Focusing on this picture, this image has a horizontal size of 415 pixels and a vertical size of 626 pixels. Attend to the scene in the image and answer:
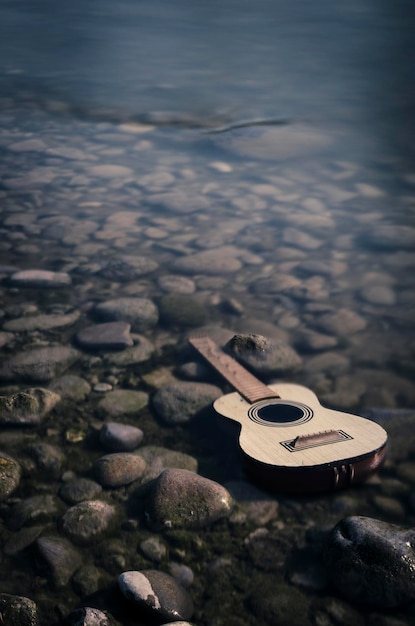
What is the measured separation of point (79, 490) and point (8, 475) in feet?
0.94

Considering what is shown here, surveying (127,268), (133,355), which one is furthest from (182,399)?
(127,268)

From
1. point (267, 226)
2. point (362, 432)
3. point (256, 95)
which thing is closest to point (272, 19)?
point (256, 95)

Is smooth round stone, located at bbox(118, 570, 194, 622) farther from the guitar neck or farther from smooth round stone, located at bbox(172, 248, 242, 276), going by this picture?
smooth round stone, located at bbox(172, 248, 242, 276)

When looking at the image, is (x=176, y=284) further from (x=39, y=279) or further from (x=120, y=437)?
(x=120, y=437)

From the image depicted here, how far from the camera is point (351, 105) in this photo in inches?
355

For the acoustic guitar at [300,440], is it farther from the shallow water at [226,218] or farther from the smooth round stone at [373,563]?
the smooth round stone at [373,563]

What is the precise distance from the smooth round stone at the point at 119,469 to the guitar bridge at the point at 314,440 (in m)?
0.59

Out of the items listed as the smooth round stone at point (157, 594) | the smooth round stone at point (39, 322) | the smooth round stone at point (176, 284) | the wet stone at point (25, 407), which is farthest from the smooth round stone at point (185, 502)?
the smooth round stone at point (176, 284)

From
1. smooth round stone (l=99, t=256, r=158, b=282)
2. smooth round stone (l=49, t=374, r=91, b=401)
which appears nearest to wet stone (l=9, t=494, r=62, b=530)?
smooth round stone (l=49, t=374, r=91, b=401)

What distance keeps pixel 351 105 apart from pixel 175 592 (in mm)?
8082

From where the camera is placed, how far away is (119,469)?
8.72ft

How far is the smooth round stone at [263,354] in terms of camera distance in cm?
336

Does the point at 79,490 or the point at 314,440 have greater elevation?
the point at 314,440

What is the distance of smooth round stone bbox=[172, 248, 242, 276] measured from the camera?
4.48 m
